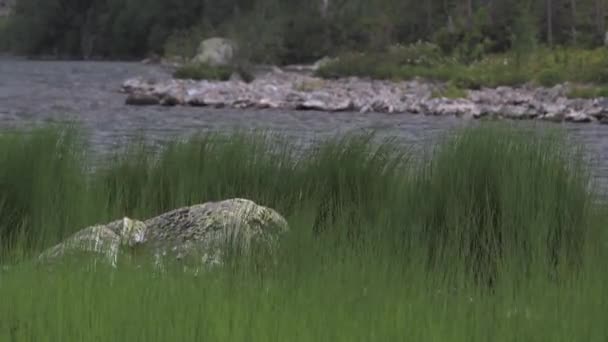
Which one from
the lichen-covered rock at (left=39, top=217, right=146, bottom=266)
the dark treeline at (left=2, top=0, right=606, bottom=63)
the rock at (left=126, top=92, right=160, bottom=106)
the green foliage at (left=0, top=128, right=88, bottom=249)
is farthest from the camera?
the dark treeline at (left=2, top=0, right=606, bottom=63)

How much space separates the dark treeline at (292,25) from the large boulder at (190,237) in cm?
3700

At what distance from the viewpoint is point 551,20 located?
166 ft

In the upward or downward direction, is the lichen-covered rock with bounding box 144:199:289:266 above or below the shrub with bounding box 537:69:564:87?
above

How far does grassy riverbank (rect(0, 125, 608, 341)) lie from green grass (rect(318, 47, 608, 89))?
2960 centimetres

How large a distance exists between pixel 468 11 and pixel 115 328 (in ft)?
169

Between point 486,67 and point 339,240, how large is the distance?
→ 1516 inches

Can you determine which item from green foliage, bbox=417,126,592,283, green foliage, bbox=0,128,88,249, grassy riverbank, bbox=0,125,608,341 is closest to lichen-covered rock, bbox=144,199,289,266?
grassy riverbank, bbox=0,125,608,341

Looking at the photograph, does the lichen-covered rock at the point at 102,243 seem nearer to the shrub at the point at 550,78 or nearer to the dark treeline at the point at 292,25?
the shrub at the point at 550,78

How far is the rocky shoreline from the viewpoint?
1038 inches

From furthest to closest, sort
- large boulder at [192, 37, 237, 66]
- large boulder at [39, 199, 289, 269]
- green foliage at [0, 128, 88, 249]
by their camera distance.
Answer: large boulder at [192, 37, 237, 66]
green foliage at [0, 128, 88, 249]
large boulder at [39, 199, 289, 269]

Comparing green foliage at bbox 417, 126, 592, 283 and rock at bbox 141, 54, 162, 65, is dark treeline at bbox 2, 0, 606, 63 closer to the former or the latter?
rock at bbox 141, 54, 162, 65

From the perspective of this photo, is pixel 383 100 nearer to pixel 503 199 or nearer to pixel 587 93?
pixel 587 93

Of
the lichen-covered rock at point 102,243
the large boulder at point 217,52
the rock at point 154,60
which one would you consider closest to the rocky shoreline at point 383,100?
the large boulder at point 217,52

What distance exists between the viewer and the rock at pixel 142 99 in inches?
1190
